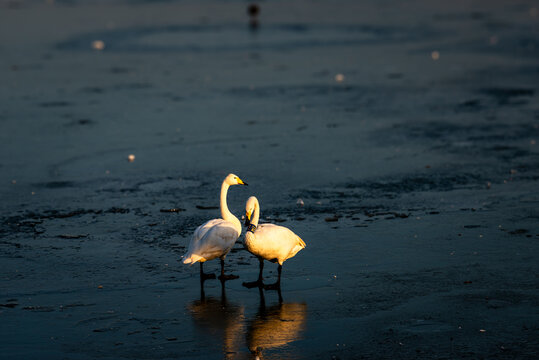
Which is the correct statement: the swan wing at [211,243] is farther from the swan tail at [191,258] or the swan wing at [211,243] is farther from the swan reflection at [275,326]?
the swan reflection at [275,326]

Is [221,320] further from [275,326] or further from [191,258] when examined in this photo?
[191,258]

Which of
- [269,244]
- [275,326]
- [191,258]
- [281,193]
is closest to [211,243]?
[191,258]

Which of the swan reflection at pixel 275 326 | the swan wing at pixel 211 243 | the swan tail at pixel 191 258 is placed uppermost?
the swan wing at pixel 211 243

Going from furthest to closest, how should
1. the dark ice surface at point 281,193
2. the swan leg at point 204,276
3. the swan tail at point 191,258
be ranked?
1. the swan leg at point 204,276
2. the swan tail at point 191,258
3. the dark ice surface at point 281,193

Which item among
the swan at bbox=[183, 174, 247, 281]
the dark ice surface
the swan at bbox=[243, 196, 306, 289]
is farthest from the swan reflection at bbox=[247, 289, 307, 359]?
the swan at bbox=[183, 174, 247, 281]

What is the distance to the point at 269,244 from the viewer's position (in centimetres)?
947

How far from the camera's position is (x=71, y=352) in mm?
7879

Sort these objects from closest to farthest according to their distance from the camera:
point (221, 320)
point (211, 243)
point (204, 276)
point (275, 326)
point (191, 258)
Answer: point (275, 326), point (221, 320), point (191, 258), point (211, 243), point (204, 276)

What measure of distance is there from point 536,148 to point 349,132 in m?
3.85

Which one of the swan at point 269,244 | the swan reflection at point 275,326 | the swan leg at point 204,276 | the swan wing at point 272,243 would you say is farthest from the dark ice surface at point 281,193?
the swan wing at point 272,243

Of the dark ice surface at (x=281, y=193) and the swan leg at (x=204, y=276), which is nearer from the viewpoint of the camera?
the dark ice surface at (x=281, y=193)

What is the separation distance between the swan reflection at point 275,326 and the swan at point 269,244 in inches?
24.1

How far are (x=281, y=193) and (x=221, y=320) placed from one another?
4.71 m

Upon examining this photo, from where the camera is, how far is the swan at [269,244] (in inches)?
373
